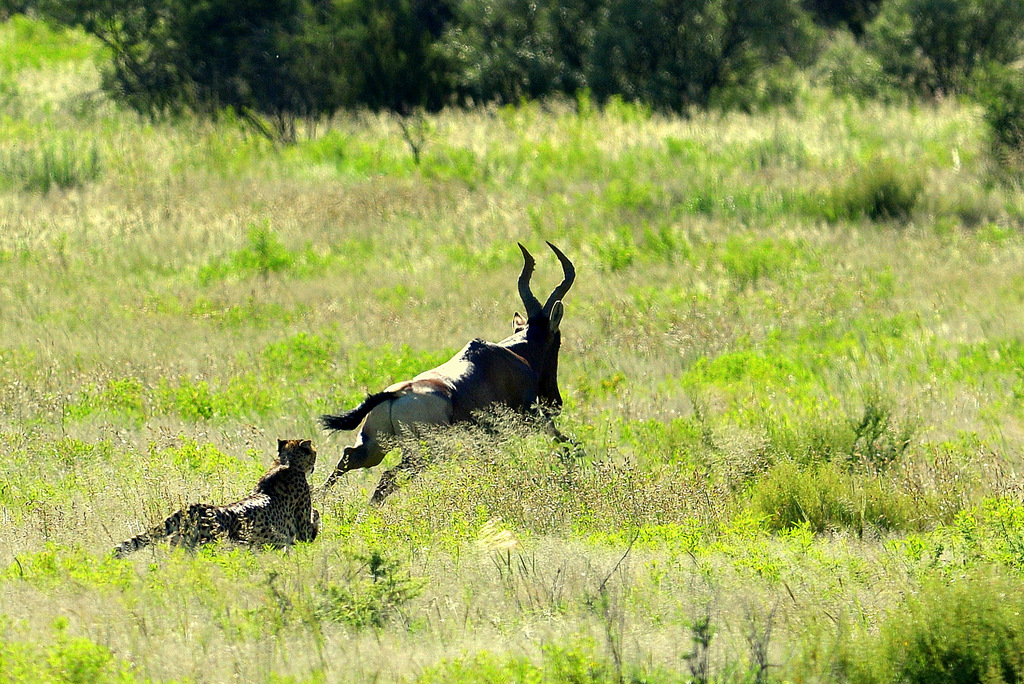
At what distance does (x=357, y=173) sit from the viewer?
23484 millimetres

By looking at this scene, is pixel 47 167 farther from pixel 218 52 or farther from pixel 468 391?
pixel 468 391

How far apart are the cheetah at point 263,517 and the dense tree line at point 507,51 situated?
76.5 ft

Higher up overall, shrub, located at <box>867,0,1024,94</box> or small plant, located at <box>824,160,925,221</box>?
shrub, located at <box>867,0,1024,94</box>

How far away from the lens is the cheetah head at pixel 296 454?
761cm

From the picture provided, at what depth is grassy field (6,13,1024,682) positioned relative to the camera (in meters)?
5.82

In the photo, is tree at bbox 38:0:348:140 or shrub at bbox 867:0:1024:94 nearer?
shrub at bbox 867:0:1024:94

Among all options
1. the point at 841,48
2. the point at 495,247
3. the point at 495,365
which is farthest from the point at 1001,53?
the point at 495,365

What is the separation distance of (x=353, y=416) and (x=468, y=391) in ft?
3.58

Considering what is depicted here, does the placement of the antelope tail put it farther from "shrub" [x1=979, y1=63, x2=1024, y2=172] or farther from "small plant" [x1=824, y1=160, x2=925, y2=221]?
"shrub" [x1=979, y1=63, x2=1024, y2=172]

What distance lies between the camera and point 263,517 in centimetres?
719

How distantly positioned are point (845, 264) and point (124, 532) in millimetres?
12627

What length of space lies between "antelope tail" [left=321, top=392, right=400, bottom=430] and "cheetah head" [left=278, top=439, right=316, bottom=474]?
0.77 metres

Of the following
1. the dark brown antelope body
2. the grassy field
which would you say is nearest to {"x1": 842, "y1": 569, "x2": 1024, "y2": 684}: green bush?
the grassy field

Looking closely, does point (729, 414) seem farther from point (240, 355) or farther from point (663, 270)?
point (663, 270)
